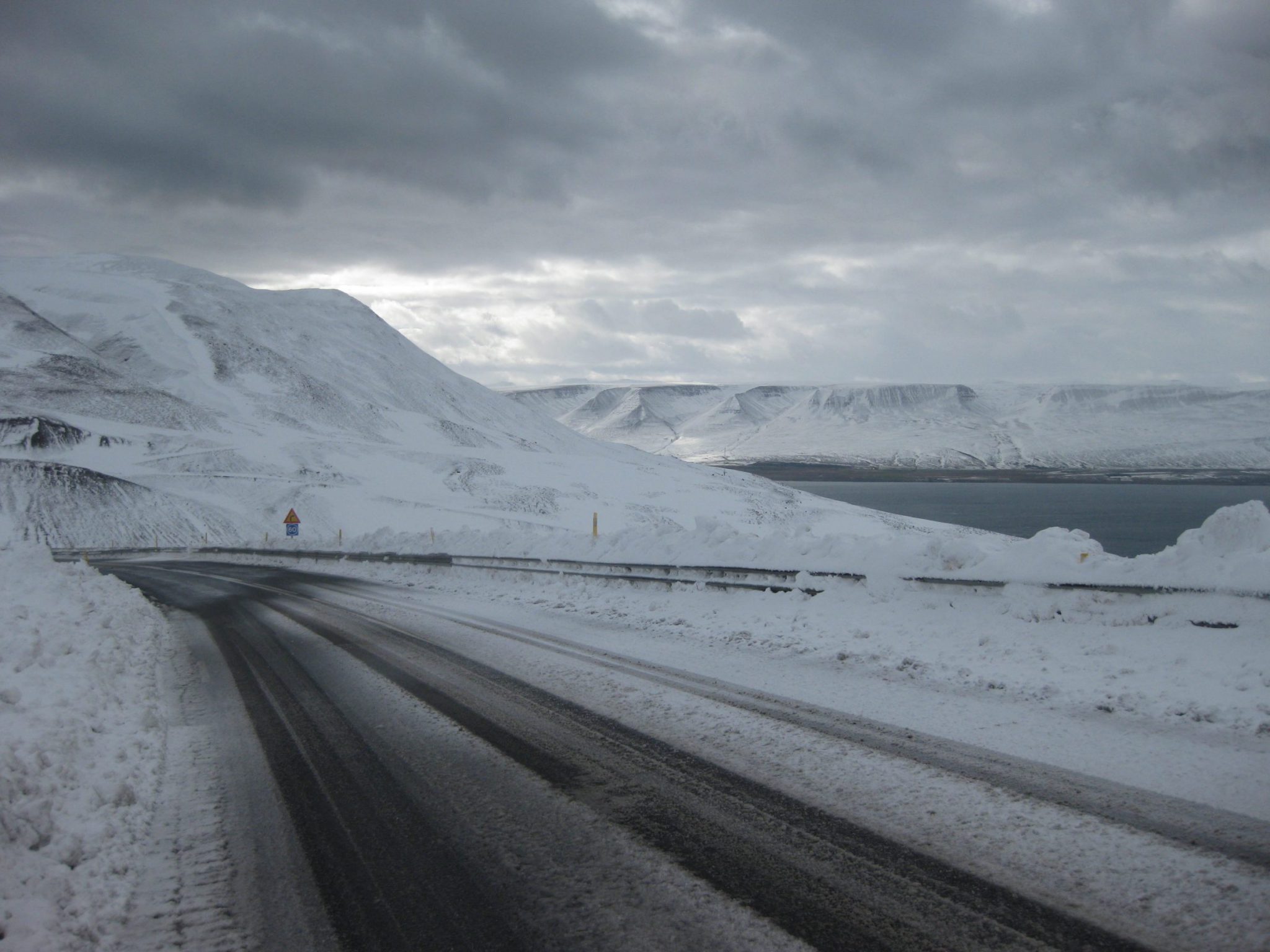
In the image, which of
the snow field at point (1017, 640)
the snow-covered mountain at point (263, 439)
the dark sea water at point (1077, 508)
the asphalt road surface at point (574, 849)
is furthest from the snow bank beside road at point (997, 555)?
the dark sea water at point (1077, 508)

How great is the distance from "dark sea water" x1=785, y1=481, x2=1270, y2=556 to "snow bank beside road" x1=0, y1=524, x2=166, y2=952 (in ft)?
216

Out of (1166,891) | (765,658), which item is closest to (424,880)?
(1166,891)

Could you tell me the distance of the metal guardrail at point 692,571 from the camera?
29.8ft

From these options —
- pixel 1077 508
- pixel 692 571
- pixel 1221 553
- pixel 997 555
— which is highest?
pixel 1077 508

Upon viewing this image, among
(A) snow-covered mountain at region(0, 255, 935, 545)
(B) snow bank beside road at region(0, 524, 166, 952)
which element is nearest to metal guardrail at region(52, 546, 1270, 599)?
(B) snow bank beside road at region(0, 524, 166, 952)

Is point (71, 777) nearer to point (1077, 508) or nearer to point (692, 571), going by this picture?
point (692, 571)

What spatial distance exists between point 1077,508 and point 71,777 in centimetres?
14292

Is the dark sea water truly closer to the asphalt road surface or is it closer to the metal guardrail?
the metal guardrail

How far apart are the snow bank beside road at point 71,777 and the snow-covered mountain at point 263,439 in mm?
22992

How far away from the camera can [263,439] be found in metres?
94.2

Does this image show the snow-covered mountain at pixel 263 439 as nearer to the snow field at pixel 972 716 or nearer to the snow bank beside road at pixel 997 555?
the snow bank beside road at pixel 997 555

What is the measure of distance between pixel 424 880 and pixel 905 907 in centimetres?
240

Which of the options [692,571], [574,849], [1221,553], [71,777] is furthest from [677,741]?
[692,571]

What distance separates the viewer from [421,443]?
A: 117m
